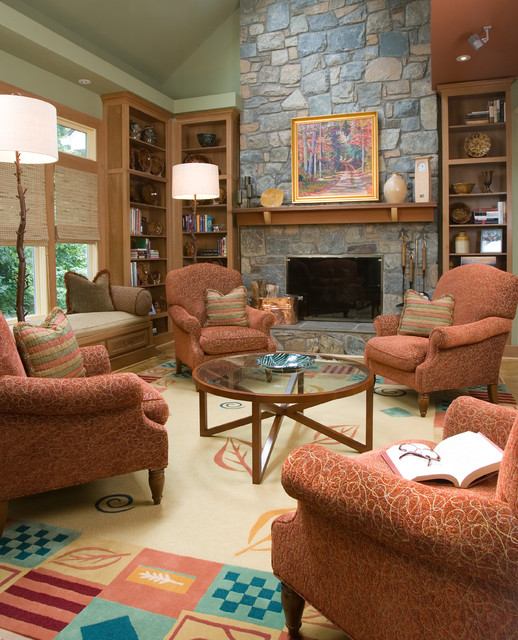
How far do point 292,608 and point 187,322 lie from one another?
2.95m

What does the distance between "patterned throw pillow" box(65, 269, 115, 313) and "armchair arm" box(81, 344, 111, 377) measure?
266cm

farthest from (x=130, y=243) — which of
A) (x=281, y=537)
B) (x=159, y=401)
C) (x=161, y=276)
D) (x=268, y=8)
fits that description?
(x=281, y=537)

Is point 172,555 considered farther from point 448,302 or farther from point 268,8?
point 268,8

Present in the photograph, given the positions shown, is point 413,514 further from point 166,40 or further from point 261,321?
point 166,40

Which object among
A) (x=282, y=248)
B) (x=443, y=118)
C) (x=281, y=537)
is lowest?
(x=281, y=537)

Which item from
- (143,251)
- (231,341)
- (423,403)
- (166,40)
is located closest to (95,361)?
(231,341)

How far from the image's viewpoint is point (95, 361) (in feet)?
9.08

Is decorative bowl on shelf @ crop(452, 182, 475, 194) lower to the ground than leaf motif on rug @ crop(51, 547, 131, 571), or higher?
higher

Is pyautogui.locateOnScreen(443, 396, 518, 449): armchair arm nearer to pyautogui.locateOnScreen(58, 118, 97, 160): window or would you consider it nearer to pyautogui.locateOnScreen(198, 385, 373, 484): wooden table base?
pyautogui.locateOnScreen(198, 385, 373, 484): wooden table base

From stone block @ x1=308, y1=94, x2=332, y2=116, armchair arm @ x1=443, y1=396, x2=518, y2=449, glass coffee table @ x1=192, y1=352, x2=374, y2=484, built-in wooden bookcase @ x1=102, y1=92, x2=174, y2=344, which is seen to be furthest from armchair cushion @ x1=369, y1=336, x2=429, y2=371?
stone block @ x1=308, y1=94, x2=332, y2=116

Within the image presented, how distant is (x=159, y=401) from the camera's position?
8.14 ft

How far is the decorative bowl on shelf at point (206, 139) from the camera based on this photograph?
6.62 m

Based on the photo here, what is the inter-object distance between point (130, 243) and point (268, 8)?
10.2ft

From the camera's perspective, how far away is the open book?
4.84 feet
